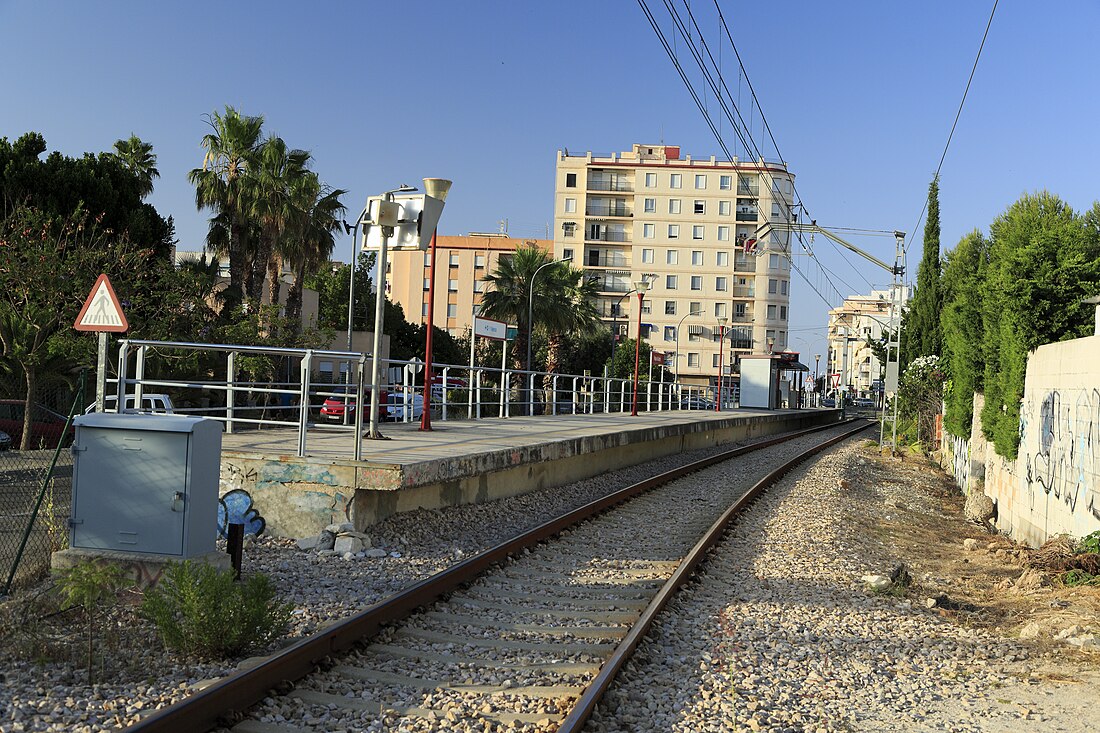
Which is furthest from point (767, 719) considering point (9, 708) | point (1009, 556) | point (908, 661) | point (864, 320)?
point (864, 320)

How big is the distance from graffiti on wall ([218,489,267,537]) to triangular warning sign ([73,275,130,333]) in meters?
2.18

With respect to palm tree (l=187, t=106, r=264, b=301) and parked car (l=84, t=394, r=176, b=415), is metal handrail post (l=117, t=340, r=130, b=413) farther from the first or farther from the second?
palm tree (l=187, t=106, r=264, b=301)

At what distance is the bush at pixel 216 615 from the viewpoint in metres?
6.26

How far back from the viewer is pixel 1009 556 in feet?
41.7

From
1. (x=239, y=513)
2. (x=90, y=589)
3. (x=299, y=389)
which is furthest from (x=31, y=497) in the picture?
(x=299, y=389)

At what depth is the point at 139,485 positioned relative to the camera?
7922mm

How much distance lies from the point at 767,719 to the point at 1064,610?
4605 millimetres

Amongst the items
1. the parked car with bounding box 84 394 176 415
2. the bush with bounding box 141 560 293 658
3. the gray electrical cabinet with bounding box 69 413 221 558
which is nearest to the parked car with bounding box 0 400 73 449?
the parked car with bounding box 84 394 176 415

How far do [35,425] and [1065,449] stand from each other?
1188 cm

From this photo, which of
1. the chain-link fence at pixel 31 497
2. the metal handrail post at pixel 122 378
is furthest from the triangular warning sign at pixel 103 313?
the metal handrail post at pixel 122 378

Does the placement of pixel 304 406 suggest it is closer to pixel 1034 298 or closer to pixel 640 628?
pixel 640 628

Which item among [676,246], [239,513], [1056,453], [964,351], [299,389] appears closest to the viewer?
[239,513]

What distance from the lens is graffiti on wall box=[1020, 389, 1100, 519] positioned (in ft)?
37.7

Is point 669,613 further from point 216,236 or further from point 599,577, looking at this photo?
point 216,236
